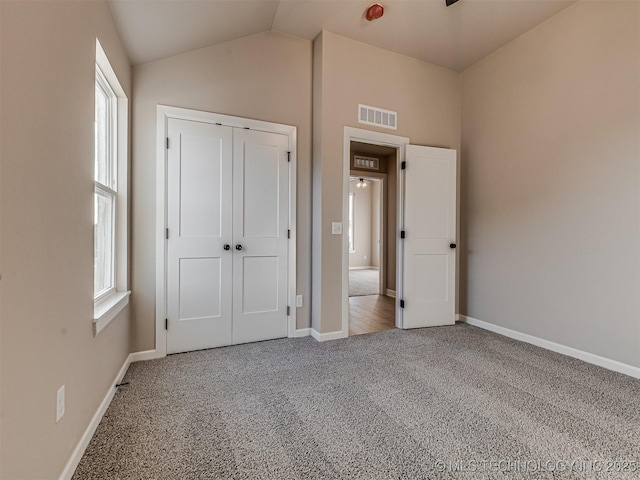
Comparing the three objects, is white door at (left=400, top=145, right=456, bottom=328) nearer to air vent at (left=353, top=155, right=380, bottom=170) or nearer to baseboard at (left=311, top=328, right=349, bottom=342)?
baseboard at (left=311, top=328, right=349, bottom=342)

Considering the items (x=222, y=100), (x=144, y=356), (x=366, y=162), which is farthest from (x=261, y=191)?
(x=366, y=162)

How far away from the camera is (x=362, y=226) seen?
364 inches

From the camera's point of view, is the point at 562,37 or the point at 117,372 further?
the point at 562,37

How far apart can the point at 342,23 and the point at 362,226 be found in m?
6.71

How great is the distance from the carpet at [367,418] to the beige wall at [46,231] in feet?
1.36

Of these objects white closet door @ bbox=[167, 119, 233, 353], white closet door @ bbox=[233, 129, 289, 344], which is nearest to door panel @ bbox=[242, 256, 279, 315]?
white closet door @ bbox=[233, 129, 289, 344]

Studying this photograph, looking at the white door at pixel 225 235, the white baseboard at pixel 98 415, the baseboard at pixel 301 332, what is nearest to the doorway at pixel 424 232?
the baseboard at pixel 301 332

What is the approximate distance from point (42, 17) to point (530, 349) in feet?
12.7

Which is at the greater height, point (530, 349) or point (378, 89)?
point (378, 89)

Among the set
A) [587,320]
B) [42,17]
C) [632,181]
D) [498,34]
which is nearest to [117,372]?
[42,17]

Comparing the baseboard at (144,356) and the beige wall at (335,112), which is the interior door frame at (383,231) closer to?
the beige wall at (335,112)

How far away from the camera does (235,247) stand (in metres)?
2.80

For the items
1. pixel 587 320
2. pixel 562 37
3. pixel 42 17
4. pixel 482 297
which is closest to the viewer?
pixel 42 17

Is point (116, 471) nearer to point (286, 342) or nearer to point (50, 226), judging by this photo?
point (50, 226)
